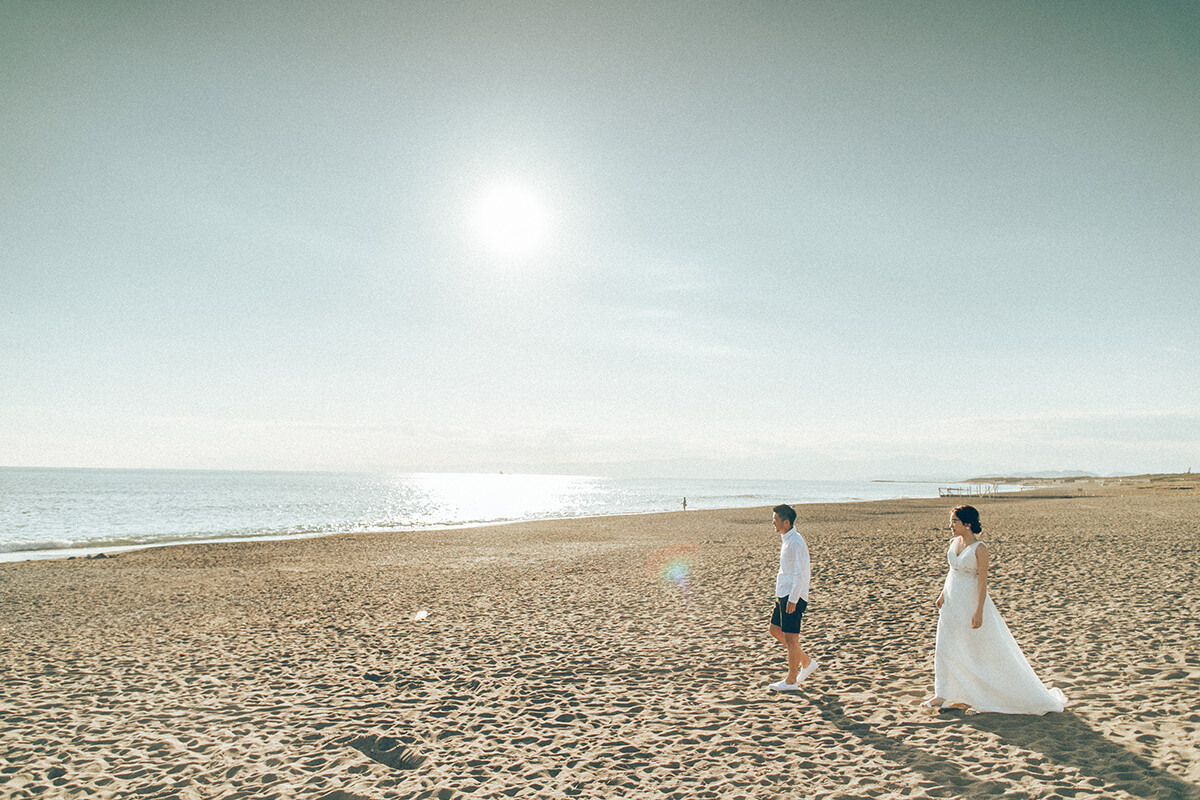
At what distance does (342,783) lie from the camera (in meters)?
5.80

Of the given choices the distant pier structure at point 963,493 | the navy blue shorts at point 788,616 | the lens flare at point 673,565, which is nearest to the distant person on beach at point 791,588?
the navy blue shorts at point 788,616

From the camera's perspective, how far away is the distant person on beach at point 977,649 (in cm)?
622

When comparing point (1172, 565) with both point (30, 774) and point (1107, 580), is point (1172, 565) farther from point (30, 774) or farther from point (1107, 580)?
point (30, 774)

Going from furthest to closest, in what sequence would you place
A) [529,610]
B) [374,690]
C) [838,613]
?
[529,610]
[838,613]
[374,690]

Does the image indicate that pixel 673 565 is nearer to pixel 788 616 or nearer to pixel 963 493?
pixel 788 616

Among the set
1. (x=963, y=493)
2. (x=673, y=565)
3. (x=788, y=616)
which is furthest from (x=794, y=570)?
(x=963, y=493)

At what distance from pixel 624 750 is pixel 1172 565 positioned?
1621 centimetres

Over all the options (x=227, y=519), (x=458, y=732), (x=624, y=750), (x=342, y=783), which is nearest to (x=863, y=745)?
(x=624, y=750)

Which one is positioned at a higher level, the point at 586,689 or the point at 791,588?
the point at 791,588

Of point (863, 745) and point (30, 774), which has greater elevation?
point (863, 745)

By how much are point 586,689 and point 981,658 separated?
456cm

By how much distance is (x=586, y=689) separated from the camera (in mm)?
8062

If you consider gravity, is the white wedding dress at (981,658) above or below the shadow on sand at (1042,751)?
above

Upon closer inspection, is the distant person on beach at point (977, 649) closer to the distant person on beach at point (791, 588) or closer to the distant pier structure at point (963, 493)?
the distant person on beach at point (791, 588)
